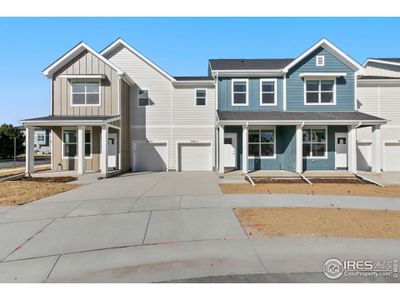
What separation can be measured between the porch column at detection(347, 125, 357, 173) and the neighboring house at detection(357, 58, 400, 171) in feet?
10.9

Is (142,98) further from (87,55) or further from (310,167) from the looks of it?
(310,167)

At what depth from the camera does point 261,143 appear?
18.8 metres

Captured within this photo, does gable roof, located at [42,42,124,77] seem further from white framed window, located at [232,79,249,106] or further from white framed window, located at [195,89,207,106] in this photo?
white framed window, located at [232,79,249,106]

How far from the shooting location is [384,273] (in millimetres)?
4348

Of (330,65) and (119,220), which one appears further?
(330,65)

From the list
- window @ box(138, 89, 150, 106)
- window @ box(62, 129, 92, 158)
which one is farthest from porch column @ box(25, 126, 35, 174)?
window @ box(138, 89, 150, 106)

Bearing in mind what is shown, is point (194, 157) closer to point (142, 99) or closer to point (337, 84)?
point (142, 99)

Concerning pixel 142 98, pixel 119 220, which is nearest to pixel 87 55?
pixel 142 98

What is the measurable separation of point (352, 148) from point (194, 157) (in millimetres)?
10331

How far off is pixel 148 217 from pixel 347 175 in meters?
12.8

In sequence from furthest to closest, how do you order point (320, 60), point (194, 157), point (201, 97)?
point (194, 157)
point (201, 97)
point (320, 60)

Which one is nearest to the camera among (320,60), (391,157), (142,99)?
(320,60)

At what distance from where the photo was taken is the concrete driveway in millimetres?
4428

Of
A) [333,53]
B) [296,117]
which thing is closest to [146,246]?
[296,117]
